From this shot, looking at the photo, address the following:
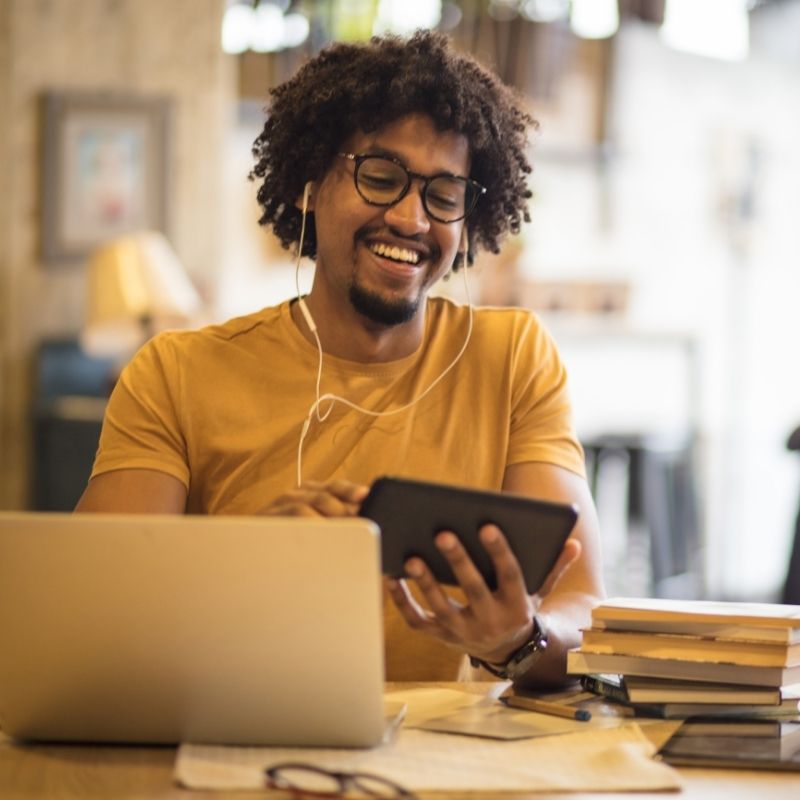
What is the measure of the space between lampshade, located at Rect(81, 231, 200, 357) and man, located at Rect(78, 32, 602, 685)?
2.83 meters

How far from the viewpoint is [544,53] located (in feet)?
21.3

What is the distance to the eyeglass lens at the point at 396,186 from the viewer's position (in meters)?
1.94

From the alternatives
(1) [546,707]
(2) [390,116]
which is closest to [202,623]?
(1) [546,707]

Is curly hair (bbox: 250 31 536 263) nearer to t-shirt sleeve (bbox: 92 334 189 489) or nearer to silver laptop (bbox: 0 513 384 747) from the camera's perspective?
t-shirt sleeve (bbox: 92 334 189 489)

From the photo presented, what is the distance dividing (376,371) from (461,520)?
0.72 m

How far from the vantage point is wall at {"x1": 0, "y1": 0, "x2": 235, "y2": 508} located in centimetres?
532

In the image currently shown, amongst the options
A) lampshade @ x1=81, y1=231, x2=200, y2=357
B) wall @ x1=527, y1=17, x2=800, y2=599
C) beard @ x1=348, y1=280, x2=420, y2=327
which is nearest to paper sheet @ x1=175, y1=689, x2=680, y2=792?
beard @ x1=348, y1=280, x2=420, y2=327

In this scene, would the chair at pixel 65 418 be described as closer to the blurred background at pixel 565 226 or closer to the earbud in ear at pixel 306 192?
the blurred background at pixel 565 226

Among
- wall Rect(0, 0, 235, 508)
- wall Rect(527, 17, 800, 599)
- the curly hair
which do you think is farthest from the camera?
wall Rect(527, 17, 800, 599)

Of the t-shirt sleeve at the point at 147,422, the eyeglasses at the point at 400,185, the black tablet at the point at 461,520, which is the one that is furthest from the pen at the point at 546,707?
the eyeglasses at the point at 400,185

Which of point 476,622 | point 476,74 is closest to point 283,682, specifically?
point 476,622

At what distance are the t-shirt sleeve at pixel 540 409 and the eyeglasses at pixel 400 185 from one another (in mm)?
232

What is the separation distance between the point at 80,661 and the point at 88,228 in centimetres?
436

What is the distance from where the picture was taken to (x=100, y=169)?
5.43 meters
